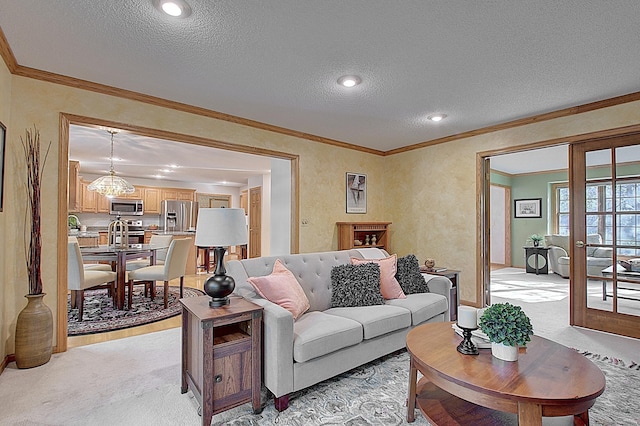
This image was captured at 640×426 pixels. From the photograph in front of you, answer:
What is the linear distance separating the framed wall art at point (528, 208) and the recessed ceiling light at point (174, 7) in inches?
342

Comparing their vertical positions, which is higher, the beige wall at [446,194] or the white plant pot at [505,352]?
the beige wall at [446,194]

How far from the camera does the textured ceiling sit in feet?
6.39

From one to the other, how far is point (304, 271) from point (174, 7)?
2086 millimetres

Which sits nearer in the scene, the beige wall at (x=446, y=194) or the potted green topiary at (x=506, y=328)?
the potted green topiary at (x=506, y=328)

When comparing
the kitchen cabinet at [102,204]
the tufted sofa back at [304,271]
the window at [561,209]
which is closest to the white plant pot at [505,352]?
the tufted sofa back at [304,271]

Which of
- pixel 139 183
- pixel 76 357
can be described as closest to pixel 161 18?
pixel 76 357

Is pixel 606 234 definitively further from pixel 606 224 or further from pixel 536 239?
pixel 536 239

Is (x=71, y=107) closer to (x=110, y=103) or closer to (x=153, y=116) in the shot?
(x=110, y=103)

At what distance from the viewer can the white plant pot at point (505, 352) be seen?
1.68 m

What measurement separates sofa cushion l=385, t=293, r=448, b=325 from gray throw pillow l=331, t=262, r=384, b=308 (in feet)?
0.68

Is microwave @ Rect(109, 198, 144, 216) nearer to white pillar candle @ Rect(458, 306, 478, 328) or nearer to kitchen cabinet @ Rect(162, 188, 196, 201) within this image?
kitchen cabinet @ Rect(162, 188, 196, 201)

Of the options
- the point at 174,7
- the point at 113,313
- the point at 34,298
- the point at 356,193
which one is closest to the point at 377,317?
the point at 174,7

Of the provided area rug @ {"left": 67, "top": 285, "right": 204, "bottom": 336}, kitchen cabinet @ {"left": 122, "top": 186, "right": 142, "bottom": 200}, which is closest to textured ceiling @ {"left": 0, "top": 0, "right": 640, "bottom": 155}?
area rug @ {"left": 67, "top": 285, "right": 204, "bottom": 336}

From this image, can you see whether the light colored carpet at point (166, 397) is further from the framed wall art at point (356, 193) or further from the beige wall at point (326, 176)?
the framed wall art at point (356, 193)
